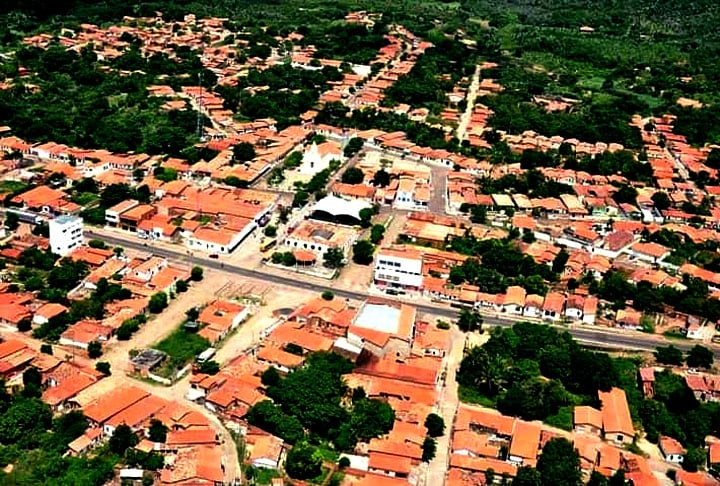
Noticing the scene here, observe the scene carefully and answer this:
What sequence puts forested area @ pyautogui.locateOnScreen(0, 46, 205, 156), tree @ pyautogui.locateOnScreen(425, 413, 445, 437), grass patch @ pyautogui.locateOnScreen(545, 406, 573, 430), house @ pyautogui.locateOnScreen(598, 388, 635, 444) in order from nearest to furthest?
tree @ pyautogui.locateOnScreen(425, 413, 445, 437) → house @ pyautogui.locateOnScreen(598, 388, 635, 444) → grass patch @ pyautogui.locateOnScreen(545, 406, 573, 430) → forested area @ pyautogui.locateOnScreen(0, 46, 205, 156)

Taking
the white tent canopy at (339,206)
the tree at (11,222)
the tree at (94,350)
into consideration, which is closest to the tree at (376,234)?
the white tent canopy at (339,206)

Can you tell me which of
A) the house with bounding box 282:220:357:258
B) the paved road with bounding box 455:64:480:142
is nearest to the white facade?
the house with bounding box 282:220:357:258

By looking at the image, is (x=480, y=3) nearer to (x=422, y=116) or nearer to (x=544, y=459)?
(x=422, y=116)

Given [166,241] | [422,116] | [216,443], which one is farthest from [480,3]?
[216,443]

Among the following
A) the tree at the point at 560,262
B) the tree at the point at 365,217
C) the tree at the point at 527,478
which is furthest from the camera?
the tree at the point at 365,217

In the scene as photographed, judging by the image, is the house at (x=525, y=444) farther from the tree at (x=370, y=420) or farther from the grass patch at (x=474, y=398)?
the tree at (x=370, y=420)

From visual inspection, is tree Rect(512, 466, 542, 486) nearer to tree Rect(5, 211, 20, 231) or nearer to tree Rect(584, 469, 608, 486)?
tree Rect(584, 469, 608, 486)
